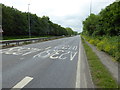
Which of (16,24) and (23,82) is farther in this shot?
(16,24)

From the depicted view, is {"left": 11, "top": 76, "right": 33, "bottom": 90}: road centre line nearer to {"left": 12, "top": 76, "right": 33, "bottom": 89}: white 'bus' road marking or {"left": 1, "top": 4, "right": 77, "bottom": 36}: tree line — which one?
{"left": 12, "top": 76, "right": 33, "bottom": 89}: white 'bus' road marking

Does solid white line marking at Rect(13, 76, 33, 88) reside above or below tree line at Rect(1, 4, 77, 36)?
below

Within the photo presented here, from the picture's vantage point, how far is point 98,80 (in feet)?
16.7

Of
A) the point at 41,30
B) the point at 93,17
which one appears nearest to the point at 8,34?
the point at 41,30

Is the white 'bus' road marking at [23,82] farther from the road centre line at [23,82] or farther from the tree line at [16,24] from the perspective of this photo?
the tree line at [16,24]

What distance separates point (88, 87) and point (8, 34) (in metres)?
48.0

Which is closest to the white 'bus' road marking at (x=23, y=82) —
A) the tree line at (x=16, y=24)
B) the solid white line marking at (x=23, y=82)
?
the solid white line marking at (x=23, y=82)

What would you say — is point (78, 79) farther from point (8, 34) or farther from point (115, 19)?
point (8, 34)

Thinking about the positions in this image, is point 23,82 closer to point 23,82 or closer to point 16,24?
point 23,82

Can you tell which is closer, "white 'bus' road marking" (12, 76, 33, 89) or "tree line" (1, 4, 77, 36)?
"white 'bus' road marking" (12, 76, 33, 89)

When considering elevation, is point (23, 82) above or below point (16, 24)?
below

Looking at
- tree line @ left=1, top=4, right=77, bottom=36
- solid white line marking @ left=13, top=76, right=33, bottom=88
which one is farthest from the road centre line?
tree line @ left=1, top=4, right=77, bottom=36

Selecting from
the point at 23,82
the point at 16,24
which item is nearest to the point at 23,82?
the point at 23,82

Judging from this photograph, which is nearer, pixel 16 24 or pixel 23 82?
pixel 23 82
